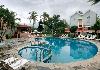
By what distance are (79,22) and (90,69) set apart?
44.6 meters

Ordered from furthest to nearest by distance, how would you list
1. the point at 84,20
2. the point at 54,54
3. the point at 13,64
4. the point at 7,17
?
the point at 84,20, the point at 7,17, the point at 54,54, the point at 13,64

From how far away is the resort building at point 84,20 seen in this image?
56219 millimetres

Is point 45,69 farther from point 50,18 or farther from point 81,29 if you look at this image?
point 50,18

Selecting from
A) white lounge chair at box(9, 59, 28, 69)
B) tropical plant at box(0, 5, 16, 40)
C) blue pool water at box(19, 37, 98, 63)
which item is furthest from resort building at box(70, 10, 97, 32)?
white lounge chair at box(9, 59, 28, 69)

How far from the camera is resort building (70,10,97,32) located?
56219mm

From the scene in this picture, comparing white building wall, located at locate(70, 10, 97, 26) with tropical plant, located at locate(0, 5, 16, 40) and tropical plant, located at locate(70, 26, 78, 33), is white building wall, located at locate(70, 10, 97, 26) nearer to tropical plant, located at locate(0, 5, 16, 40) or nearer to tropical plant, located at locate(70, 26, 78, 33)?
tropical plant, located at locate(70, 26, 78, 33)

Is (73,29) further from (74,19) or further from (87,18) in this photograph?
(87,18)

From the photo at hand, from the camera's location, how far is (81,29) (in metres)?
55.5

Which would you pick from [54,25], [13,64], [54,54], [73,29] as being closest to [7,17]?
[54,54]

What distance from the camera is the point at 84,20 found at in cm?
5878

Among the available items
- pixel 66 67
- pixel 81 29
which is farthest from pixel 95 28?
pixel 66 67

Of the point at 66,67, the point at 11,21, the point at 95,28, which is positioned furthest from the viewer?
the point at 95,28

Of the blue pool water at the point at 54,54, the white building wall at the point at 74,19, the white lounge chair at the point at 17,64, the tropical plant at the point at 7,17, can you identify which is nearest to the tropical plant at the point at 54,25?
the white building wall at the point at 74,19

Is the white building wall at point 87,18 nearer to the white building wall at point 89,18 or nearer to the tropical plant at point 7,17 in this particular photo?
the white building wall at point 89,18
